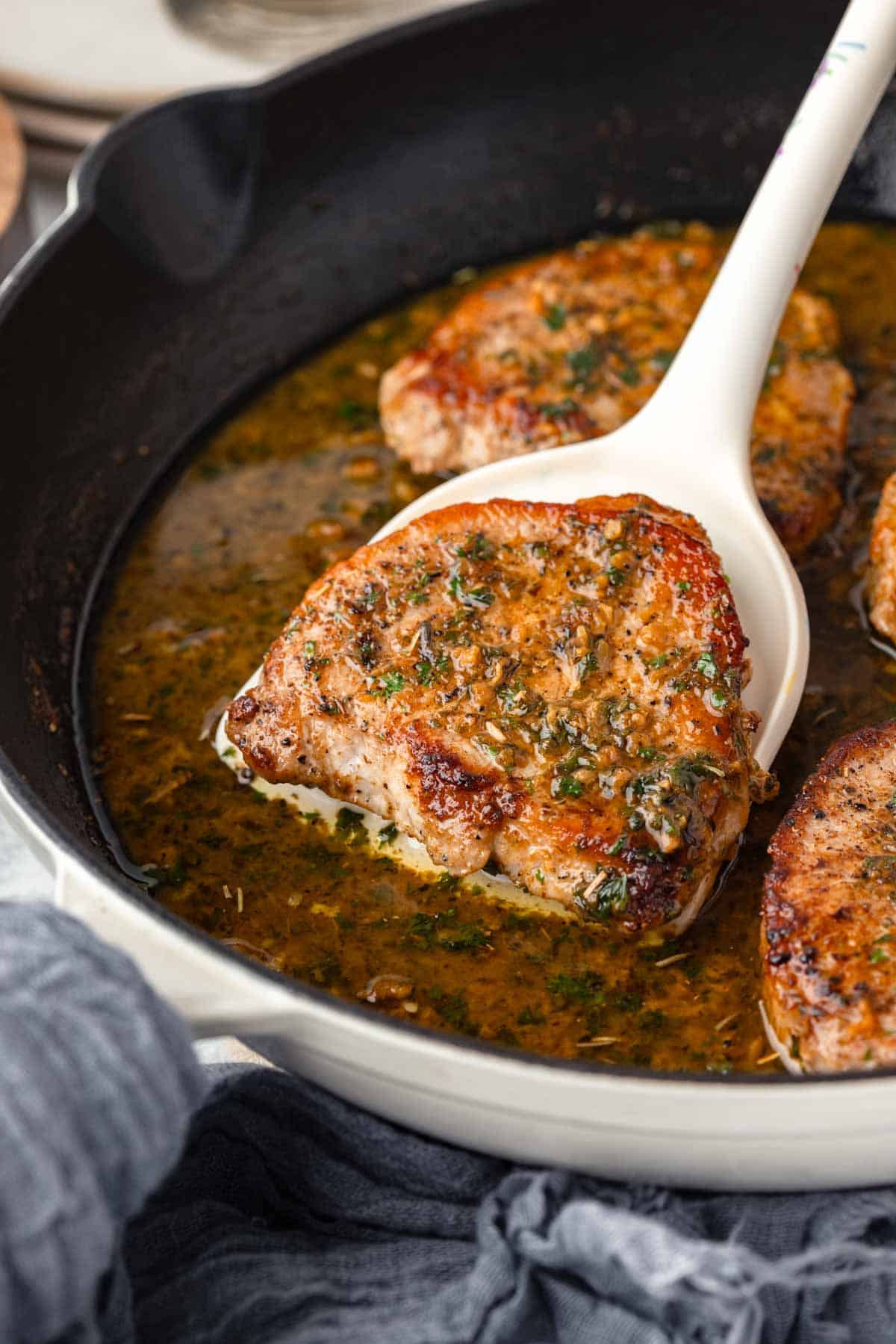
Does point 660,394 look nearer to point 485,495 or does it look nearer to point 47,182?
point 485,495

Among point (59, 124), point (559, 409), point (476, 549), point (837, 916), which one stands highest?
point (59, 124)

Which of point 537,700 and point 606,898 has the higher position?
point 537,700

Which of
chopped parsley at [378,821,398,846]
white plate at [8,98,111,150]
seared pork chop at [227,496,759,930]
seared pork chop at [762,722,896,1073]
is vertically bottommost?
seared pork chop at [762,722,896,1073]

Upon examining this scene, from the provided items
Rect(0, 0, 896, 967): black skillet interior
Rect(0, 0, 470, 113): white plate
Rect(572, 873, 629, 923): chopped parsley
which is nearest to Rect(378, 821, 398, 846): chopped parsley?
Rect(572, 873, 629, 923): chopped parsley

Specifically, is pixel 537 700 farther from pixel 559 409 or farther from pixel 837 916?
pixel 559 409

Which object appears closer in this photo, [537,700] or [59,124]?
[537,700]

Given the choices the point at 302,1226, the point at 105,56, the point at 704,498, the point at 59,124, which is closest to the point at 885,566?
the point at 704,498

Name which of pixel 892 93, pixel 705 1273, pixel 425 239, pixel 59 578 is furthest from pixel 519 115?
pixel 705 1273

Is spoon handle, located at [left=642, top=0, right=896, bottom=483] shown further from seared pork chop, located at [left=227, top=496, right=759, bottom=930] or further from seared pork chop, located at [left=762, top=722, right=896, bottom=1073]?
seared pork chop, located at [left=762, top=722, right=896, bottom=1073]
